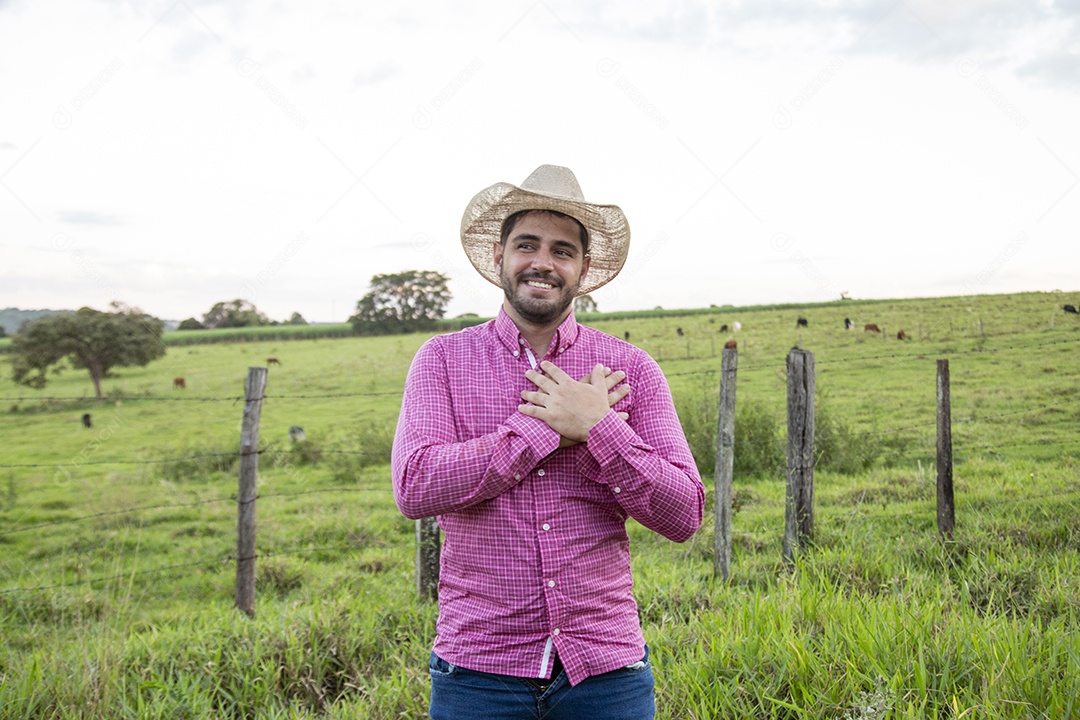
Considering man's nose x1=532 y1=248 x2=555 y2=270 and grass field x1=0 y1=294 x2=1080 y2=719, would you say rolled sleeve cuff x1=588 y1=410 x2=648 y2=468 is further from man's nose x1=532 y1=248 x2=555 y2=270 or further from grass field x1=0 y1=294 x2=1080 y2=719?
grass field x1=0 y1=294 x2=1080 y2=719

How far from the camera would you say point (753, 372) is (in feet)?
68.6

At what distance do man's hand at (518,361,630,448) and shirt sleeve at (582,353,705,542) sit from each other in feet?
0.12

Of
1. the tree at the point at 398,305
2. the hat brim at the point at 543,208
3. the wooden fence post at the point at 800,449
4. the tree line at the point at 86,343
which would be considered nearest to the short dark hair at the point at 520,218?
the hat brim at the point at 543,208

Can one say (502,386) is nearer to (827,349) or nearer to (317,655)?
(317,655)

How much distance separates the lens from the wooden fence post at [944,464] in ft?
20.2

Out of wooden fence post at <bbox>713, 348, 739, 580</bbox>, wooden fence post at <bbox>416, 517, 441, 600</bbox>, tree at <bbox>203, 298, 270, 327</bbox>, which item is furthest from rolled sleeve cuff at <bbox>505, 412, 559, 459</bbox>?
tree at <bbox>203, 298, 270, 327</bbox>

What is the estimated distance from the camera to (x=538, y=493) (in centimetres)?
210

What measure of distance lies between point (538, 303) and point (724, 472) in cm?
415

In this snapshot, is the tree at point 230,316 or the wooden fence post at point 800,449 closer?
the wooden fence post at point 800,449

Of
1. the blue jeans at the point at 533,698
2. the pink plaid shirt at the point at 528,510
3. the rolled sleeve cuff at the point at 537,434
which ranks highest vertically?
the rolled sleeve cuff at the point at 537,434

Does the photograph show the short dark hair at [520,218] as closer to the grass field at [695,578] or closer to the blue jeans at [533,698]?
the blue jeans at [533,698]

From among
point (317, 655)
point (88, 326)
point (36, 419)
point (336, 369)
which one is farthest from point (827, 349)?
point (88, 326)

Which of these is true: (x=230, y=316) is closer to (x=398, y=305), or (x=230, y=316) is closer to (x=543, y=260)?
(x=398, y=305)

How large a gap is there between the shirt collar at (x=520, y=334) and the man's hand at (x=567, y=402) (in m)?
0.21
